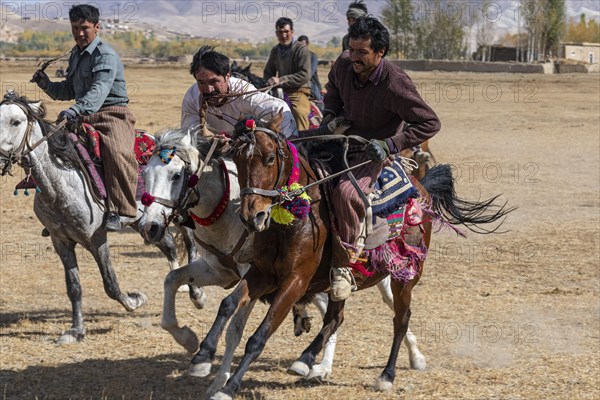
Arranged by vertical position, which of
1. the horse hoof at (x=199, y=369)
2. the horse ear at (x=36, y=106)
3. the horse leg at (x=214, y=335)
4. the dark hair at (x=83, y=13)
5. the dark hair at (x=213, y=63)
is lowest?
the horse hoof at (x=199, y=369)

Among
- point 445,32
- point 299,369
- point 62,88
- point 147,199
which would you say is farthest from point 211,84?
point 445,32

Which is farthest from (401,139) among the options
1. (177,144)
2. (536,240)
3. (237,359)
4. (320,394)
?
(536,240)

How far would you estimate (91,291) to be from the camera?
32.3ft

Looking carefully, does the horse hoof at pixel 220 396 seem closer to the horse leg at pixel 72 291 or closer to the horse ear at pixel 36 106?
the horse leg at pixel 72 291

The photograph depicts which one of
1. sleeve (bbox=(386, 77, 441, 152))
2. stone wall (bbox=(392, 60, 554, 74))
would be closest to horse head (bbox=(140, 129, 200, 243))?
sleeve (bbox=(386, 77, 441, 152))

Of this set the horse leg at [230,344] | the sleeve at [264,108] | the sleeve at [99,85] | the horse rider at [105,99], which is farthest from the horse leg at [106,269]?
the horse leg at [230,344]

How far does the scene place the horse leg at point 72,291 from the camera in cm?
794

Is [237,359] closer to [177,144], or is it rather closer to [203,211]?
[203,211]

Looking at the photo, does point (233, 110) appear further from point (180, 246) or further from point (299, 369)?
point (180, 246)

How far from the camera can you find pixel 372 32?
5.97 meters

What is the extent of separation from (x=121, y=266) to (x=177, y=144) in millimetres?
4894

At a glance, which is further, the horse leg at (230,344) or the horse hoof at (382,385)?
the horse hoof at (382,385)

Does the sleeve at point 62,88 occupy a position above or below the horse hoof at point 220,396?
above

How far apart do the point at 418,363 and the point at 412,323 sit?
1.29m
